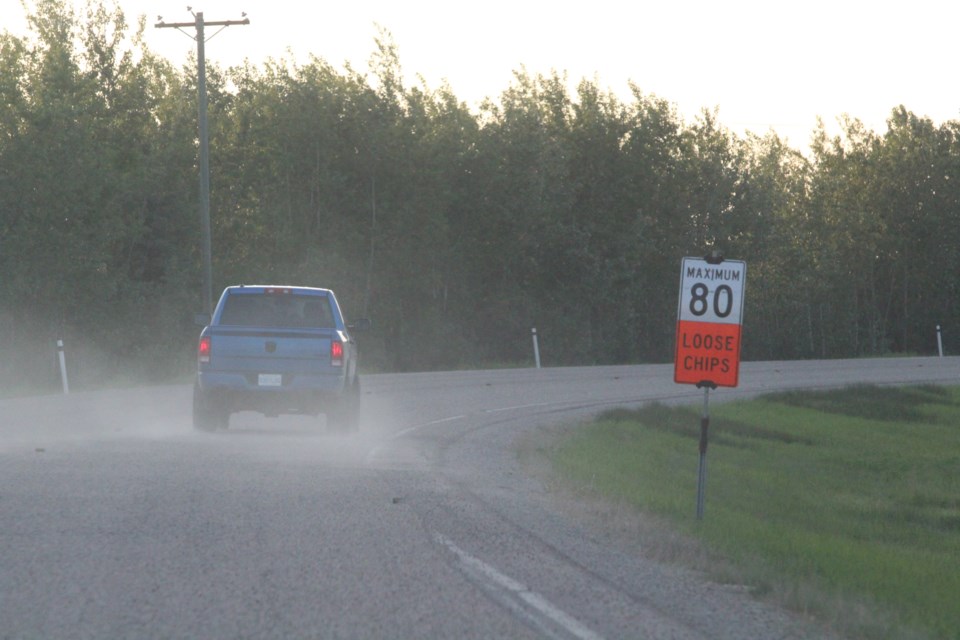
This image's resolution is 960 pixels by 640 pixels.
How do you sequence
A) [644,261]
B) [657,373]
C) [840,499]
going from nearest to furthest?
1. [840,499]
2. [657,373]
3. [644,261]

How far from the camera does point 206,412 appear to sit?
1730 cm

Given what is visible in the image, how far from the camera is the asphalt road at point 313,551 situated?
266 inches

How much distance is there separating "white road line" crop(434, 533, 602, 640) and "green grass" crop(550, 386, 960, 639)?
4.98ft

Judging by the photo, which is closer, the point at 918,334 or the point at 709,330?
the point at 709,330

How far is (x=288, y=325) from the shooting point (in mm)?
18062

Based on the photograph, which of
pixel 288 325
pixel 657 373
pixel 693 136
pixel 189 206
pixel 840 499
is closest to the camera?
pixel 288 325

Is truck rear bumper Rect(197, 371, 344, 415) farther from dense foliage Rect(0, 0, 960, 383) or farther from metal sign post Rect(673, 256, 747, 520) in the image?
dense foliage Rect(0, 0, 960, 383)

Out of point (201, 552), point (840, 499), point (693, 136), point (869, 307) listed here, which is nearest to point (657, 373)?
point (840, 499)

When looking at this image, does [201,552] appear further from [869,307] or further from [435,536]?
[869,307]

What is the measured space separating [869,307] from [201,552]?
60782 mm

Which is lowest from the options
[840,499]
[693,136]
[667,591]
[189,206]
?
[840,499]

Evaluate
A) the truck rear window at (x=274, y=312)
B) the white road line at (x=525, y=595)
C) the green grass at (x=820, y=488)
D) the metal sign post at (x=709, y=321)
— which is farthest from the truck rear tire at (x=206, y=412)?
A: the white road line at (x=525, y=595)

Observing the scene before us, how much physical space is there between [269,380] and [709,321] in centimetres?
724

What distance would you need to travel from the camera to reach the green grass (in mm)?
8914
